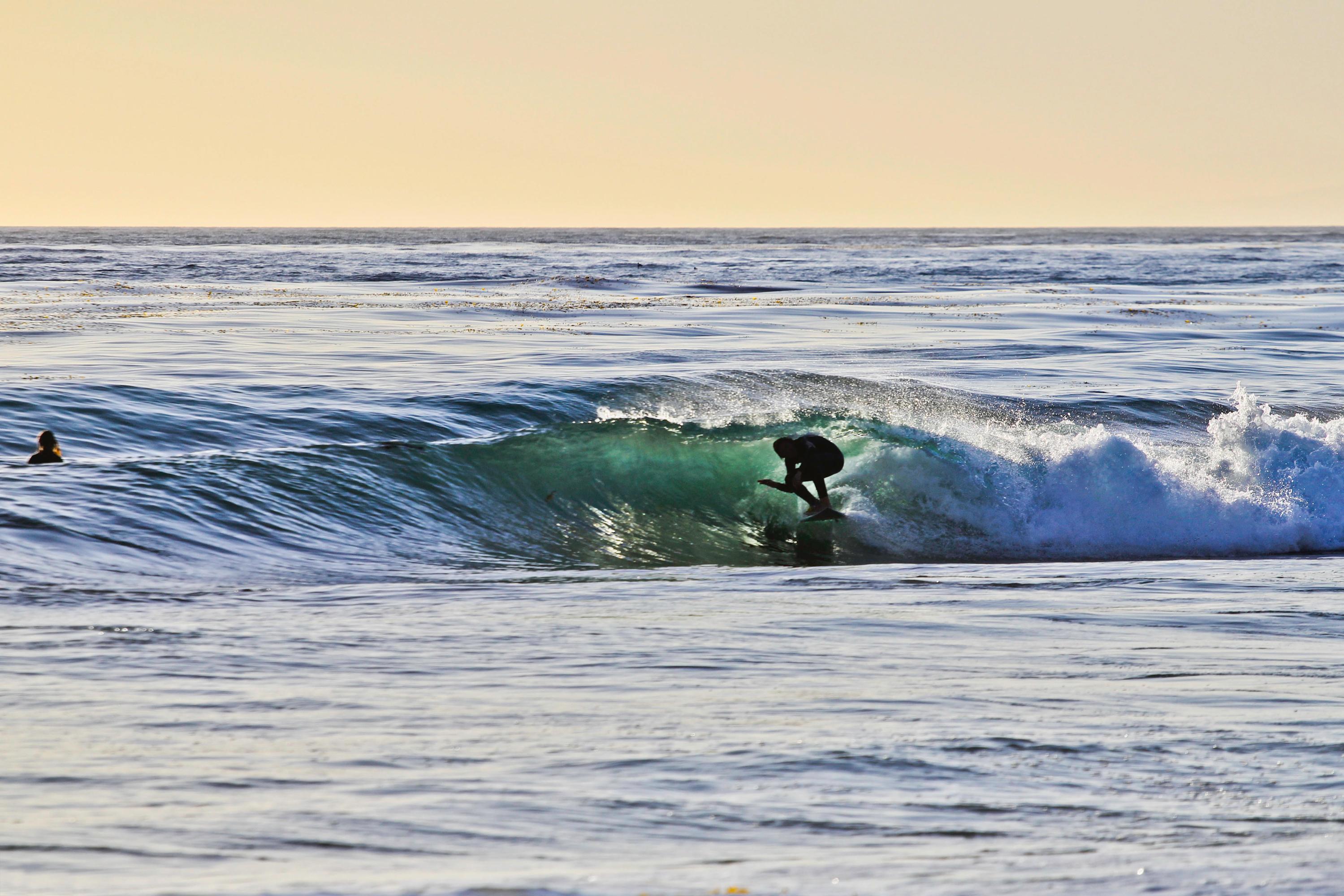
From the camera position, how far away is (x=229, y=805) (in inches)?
177

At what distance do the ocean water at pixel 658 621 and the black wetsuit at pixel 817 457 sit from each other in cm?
68

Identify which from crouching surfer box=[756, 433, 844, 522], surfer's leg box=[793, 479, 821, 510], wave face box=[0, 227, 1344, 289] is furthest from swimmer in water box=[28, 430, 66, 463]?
wave face box=[0, 227, 1344, 289]

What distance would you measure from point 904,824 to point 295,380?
16.2 meters

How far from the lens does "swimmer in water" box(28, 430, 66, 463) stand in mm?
12320

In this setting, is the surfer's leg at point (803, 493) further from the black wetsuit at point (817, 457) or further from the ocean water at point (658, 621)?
the ocean water at point (658, 621)

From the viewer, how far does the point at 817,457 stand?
13.3m

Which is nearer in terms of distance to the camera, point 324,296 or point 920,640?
point 920,640

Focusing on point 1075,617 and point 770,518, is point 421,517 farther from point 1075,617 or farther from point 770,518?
point 1075,617

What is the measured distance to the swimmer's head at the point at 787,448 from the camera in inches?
518

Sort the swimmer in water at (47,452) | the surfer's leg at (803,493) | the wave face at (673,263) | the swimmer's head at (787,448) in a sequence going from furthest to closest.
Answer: the wave face at (673,263)
the swimmer's head at (787,448)
the surfer's leg at (803,493)
the swimmer in water at (47,452)

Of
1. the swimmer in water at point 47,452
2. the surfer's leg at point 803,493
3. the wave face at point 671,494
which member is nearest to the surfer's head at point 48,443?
the swimmer in water at point 47,452

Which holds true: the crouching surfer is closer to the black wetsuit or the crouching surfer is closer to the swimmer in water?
the black wetsuit

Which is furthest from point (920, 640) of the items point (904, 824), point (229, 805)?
point (229, 805)

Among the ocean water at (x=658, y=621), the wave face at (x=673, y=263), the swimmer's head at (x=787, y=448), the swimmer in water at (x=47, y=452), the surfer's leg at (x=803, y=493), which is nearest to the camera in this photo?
the ocean water at (x=658, y=621)
